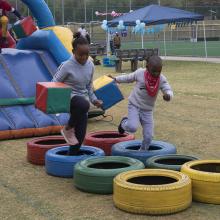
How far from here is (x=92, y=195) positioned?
4.89 metres

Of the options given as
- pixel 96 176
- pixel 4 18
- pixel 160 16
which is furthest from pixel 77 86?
pixel 160 16

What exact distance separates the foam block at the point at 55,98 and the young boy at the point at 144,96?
83cm

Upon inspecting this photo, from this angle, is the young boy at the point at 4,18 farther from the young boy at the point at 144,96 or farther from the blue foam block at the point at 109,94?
the young boy at the point at 144,96

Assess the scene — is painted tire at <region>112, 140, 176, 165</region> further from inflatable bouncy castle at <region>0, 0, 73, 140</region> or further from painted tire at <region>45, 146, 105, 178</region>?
inflatable bouncy castle at <region>0, 0, 73, 140</region>

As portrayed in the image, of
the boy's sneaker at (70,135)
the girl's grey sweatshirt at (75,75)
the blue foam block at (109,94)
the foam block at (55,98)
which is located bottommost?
the boy's sneaker at (70,135)

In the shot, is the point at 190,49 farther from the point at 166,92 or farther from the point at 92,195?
the point at 92,195

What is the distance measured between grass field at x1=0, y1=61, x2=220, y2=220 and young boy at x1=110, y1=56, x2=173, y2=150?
0.95m

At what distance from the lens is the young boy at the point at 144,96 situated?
225 inches

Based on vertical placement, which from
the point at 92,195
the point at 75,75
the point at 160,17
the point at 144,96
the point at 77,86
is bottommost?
the point at 92,195

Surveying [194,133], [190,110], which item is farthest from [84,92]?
[190,110]

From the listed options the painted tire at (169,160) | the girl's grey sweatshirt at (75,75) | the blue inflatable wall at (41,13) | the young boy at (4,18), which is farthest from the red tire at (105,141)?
the young boy at (4,18)

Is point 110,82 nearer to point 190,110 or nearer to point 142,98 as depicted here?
point 142,98

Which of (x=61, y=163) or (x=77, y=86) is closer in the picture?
(x=61, y=163)

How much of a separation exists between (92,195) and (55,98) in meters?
1.15
